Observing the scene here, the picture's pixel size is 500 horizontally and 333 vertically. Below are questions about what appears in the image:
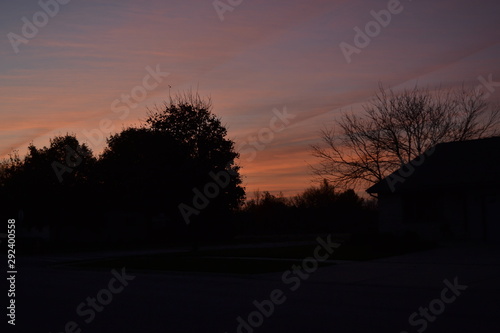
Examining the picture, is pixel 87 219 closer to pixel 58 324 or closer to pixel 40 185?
pixel 40 185

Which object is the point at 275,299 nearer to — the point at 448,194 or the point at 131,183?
the point at 448,194

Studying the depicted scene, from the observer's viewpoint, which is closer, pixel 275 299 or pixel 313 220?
pixel 275 299

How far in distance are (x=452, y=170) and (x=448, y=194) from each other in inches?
59.9

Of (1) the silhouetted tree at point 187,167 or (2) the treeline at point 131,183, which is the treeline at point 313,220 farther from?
(1) the silhouetted tree at point 187,167

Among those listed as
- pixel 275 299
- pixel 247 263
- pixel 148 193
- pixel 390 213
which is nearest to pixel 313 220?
pixel 390 213

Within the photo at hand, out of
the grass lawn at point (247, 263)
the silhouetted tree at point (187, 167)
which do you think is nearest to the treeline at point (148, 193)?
the silhouetted tree at point (187, 167)

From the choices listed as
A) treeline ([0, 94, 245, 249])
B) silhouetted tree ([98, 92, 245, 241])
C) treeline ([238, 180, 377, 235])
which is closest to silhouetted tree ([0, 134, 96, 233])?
treeline ([0, 94, 245, 249])

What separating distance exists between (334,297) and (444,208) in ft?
63.8

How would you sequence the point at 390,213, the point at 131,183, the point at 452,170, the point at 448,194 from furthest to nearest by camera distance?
the point at 131,183
the point at 390,213
the point at 452,170
the point at 448,194

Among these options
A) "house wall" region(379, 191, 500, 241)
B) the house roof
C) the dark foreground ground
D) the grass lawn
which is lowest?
the dark foreground ground

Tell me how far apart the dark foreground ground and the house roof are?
9051 mm

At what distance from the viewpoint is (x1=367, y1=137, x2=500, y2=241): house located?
1127 inches

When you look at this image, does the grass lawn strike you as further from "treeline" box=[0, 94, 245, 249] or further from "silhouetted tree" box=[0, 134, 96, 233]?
"silhouetted tree" box=[0, 134, 96, 233]

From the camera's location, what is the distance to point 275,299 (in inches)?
495
